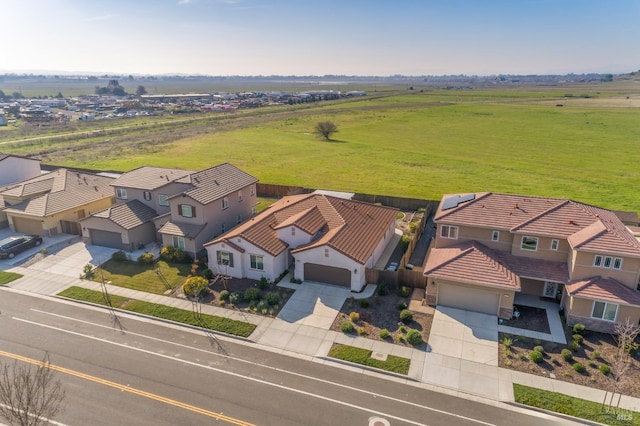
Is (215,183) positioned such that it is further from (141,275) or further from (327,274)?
(327,274)

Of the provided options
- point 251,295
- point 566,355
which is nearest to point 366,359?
point 251,295

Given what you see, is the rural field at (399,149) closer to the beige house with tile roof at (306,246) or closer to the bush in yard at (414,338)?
the beige house with tile roof at (306,246)

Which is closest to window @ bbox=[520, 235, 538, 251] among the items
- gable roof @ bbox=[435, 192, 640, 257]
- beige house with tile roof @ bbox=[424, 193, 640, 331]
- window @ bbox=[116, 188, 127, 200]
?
beige house with tile roof @ bbox=[424, 193, 640, 331]

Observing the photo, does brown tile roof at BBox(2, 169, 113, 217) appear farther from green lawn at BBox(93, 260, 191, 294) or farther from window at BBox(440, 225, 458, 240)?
window at BBox(440, 225, 458, 240)

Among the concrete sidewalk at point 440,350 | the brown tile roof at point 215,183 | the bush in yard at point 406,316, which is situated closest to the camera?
the concrete sidewalk at point 440,350

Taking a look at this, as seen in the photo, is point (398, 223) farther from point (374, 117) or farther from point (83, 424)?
point (374, 117)

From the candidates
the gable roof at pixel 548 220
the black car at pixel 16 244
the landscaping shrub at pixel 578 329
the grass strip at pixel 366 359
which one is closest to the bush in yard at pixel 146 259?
the black car at pixel 16 244
